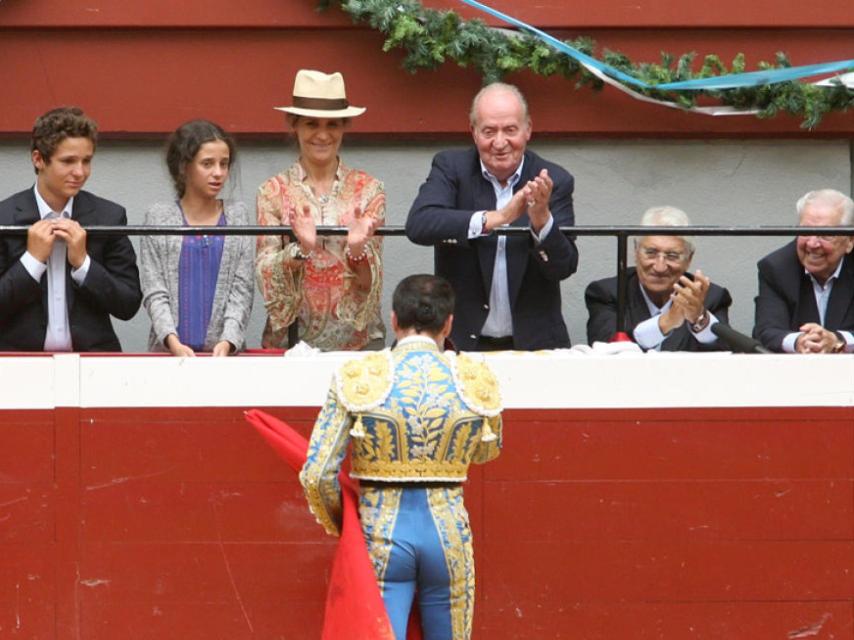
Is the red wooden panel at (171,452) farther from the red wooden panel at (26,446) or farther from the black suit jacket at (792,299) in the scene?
the black suit jacket at (792,299)

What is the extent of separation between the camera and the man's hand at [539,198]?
21.0 feet

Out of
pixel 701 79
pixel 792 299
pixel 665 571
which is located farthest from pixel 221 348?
pixel 701 79

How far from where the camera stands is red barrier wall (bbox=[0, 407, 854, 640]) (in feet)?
22.8

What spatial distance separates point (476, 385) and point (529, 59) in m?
2.33

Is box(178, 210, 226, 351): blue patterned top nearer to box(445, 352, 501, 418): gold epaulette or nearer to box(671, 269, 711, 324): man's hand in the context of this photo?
box(445, 352, 501, 418): gold epaulette

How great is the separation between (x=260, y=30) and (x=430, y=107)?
693mm

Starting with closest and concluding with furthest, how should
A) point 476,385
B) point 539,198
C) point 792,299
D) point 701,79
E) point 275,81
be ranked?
point 476,385 < point 539,198 < point 792,299 < point 701,79 < point 275,81

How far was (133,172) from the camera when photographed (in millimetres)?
8094

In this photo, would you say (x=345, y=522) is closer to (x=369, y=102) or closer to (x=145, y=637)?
(x=145, y=637)

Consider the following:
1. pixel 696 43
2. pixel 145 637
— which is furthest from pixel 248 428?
pixel 696 43

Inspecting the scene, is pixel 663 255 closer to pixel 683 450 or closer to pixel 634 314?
pixel 634 314

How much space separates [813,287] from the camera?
7062mm

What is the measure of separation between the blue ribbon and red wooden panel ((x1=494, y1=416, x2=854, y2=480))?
4.69 ft

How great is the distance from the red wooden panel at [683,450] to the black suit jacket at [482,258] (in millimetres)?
347
